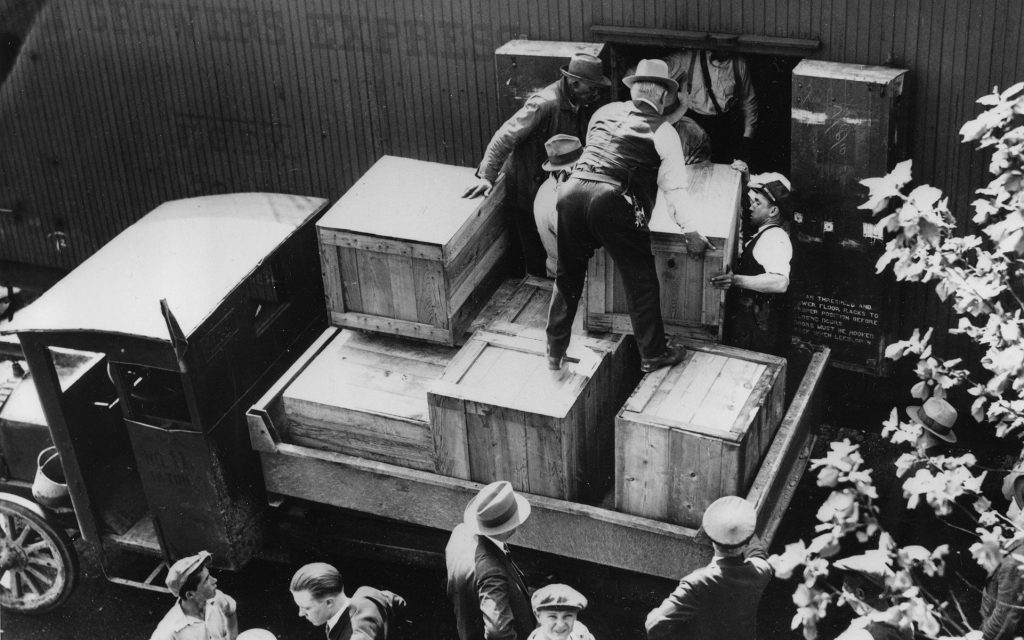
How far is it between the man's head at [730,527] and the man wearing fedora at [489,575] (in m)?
1.06

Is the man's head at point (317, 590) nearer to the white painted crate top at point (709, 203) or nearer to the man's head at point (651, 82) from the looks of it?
the white painted crate top at point (709, 203)

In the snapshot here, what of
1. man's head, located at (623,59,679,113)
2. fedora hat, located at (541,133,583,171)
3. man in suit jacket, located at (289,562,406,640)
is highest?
man's head, located at (623,59,679,113)

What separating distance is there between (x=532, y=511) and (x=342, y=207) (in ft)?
8.78

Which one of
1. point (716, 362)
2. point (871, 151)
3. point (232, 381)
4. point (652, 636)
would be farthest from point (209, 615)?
point (871, 151)

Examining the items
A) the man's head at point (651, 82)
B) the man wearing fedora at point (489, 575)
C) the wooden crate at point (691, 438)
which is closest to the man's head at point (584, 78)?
the man's head at point (651, 82)

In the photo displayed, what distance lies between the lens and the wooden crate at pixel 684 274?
7.61m

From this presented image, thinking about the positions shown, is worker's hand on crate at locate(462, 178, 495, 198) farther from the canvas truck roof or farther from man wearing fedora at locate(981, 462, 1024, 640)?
man wearing fedora at locate(981, 462, 1024, 640)

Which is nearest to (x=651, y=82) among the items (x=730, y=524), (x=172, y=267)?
(x=730, y=524)

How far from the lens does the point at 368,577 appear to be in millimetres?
8508

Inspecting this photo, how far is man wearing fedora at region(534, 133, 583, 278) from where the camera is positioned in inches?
317

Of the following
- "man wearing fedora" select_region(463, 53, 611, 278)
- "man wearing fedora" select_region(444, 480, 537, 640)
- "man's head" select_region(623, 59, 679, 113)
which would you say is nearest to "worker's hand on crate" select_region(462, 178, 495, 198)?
"man wearing fedora" select_region(463, 53, 611, 278)

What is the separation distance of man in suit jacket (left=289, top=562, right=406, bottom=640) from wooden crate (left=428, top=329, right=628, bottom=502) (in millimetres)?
1362

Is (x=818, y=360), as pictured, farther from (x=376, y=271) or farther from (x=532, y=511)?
(x=376, y=271)

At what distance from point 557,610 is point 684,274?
9.28ft
